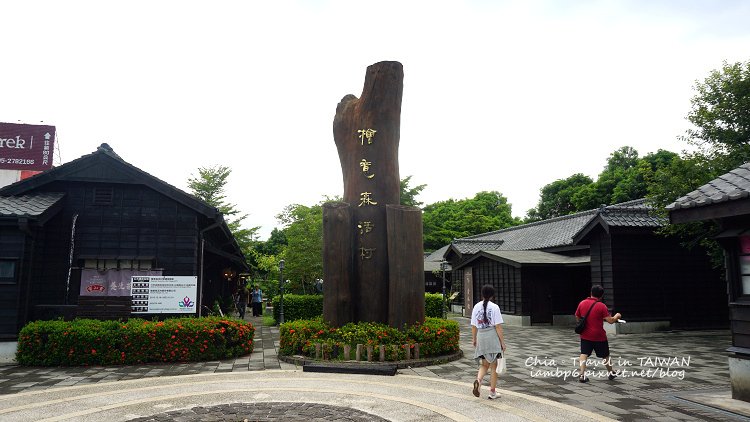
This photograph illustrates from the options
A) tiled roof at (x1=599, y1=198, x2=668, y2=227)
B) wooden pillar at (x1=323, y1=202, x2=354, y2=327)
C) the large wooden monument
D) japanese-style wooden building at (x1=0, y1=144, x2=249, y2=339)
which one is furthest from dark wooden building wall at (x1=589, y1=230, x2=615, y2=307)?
japanese-style wooden building at (x1=0, y1=144, x2=249, y2=339)

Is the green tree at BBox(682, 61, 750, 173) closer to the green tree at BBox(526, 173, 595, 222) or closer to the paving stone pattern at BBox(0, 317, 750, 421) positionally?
the paving stone pattern at BBox(0, 317, 750, 421)

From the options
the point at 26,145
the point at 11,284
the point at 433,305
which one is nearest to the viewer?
the point at 11,284

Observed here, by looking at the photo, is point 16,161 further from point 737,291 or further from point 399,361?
point 737,291

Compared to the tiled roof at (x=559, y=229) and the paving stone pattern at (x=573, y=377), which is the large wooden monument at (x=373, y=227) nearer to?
the paving stone pattern at (x=573, y=377)

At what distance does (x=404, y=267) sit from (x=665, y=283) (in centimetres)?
1151

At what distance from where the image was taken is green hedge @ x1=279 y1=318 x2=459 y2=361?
10430 millimetres

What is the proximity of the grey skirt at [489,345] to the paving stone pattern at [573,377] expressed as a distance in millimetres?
778

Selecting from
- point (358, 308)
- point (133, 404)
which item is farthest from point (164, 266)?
point (133, 404)

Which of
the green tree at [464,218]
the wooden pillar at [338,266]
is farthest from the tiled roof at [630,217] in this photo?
the green tree at [464,218]

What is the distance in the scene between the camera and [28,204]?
1249 centimetres

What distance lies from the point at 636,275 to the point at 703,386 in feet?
30.5

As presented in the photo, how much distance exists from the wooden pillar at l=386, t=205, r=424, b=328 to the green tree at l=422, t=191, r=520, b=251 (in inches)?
1576

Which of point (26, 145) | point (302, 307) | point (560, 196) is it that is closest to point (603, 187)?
point (560, 196)

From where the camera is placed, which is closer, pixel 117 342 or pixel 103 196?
pixel 117 342
